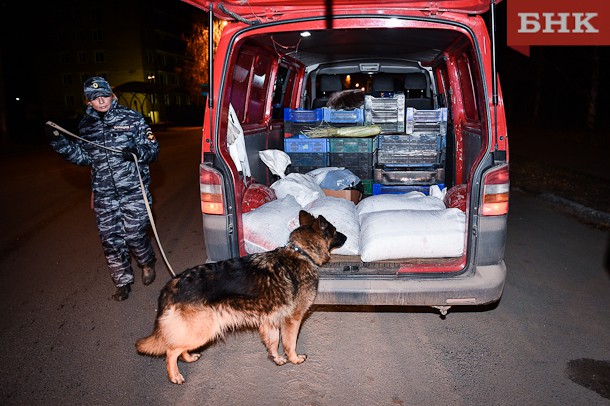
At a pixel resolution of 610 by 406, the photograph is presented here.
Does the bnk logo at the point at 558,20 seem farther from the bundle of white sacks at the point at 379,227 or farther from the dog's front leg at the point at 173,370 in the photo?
the dog's front leg at the point at 173,370

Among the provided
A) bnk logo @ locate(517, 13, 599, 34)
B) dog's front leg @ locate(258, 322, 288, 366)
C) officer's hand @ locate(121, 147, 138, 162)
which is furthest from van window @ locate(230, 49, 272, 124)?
bnk logo @ locate(517, 13, 599, 34)

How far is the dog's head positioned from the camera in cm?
338

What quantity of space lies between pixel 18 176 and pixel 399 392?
501 inches

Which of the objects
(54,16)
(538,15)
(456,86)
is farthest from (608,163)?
(54,16)

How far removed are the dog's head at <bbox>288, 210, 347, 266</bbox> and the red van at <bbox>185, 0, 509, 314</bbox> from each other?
0.69ft

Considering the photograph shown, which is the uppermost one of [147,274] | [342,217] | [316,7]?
[316,7]

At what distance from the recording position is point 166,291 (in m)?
3.09

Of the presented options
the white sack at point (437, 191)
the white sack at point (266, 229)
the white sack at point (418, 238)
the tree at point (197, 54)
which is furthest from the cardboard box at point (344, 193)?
the tree at point (197, 54)

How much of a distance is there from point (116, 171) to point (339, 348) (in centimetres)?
273

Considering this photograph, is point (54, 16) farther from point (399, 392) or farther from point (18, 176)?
point (399, 392)

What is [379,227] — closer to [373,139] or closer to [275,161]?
[275,161]

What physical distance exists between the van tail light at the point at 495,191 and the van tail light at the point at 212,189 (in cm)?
199

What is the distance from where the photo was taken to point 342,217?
14.1 ft

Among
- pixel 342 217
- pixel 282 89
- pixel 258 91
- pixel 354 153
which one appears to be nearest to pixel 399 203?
pixel 342 217
